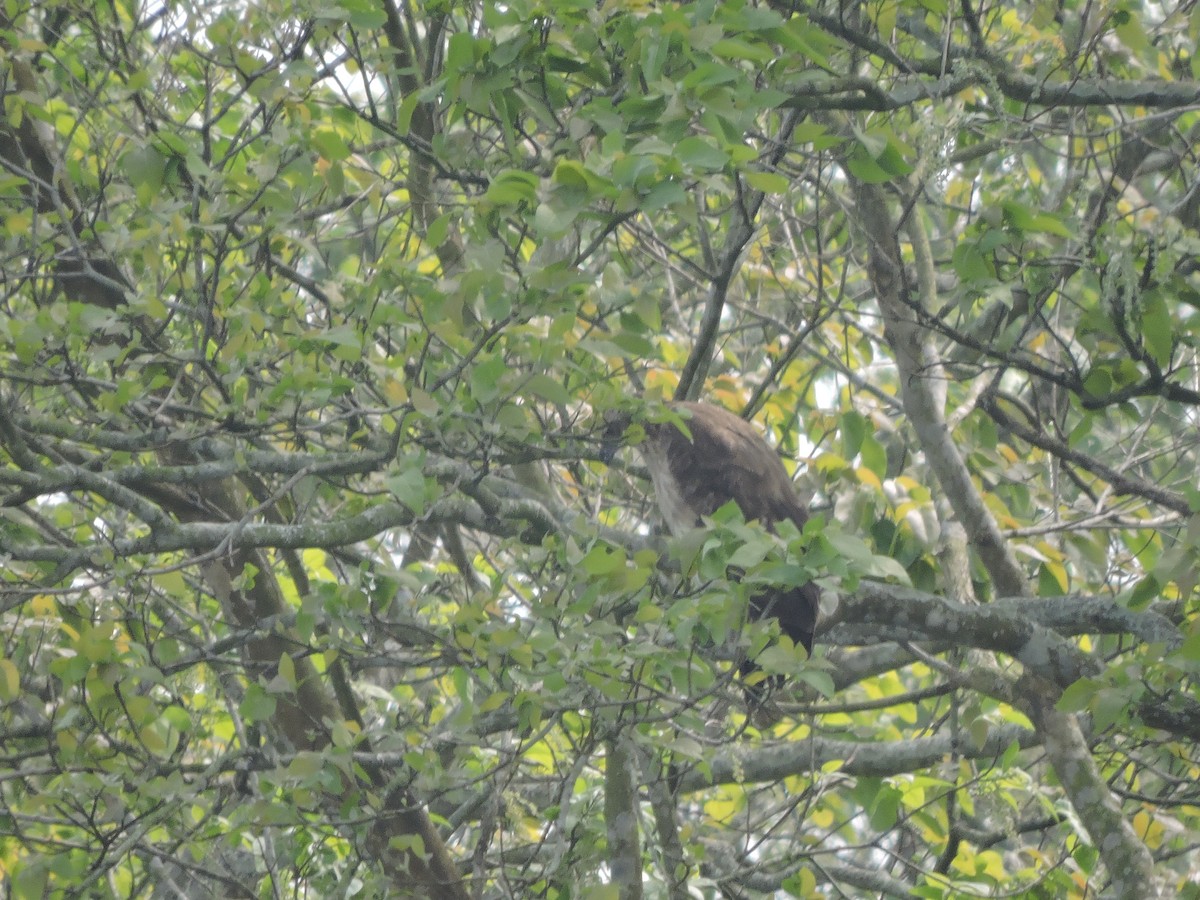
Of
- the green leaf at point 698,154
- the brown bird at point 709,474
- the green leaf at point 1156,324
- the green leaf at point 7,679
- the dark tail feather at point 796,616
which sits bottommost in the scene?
the green leaf at point 7,679

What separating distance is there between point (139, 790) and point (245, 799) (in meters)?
0.58

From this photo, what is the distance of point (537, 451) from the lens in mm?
3244

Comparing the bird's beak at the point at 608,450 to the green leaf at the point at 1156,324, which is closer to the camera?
the green leaf at the point at 1156,324

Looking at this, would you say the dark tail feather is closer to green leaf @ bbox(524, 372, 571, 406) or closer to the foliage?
the foliage

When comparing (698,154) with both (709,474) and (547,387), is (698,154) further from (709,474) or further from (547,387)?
(709,474)

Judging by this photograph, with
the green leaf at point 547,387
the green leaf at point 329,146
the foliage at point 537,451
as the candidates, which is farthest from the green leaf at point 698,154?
the green leaf at point 329,146

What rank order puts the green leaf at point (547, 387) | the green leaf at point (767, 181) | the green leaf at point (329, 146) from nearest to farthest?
the green leaf at point (767, 181) < the green leaf at point (547, 387) < the green leaf at point (329, 146)

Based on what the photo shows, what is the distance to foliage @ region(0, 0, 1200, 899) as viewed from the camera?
2639 millimetres

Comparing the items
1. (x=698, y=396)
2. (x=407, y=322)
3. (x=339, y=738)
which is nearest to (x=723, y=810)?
(x=698, y=396)

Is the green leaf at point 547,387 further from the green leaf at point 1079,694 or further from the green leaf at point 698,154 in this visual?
the green leaf at point 1079,694

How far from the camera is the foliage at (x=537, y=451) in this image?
264 cm

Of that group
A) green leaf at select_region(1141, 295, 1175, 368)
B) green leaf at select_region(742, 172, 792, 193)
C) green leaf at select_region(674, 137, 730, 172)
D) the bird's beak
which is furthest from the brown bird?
green leaf at select_region(674, 137, 730, 172)

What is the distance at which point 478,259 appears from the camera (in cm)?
246

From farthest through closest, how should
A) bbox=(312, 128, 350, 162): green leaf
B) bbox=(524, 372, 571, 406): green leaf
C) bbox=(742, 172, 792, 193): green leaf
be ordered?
bbox=(312, 128, 350, 162): green leaf → bbox=(524, 372, 571, 406): green leaf → bbox=(742, 172, 792, 193): green leaf
